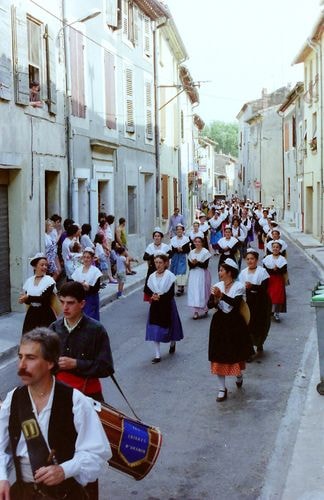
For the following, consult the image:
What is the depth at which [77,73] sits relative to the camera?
691 inches

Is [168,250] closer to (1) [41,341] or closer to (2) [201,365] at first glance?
(2) [201,365]

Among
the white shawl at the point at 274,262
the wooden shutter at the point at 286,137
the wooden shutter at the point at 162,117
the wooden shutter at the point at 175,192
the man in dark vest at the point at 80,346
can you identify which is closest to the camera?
the man in dark vest at the point at 80,346

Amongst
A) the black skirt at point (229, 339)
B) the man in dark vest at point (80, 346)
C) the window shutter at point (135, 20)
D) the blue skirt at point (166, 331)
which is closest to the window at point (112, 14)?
the window shutter at point (135, 20)

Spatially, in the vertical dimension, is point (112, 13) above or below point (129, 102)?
above

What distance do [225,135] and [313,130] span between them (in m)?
87.7

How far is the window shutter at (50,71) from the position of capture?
50.7ft

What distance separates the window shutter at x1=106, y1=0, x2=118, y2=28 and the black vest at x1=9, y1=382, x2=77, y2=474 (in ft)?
58.2

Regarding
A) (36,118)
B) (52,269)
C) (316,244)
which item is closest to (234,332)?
(52,269)

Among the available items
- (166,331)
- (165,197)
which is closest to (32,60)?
(166,331)

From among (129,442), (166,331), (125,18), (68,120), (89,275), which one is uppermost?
(125,18)

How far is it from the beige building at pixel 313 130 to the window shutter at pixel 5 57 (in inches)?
620

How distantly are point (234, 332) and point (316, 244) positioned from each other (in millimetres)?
21245

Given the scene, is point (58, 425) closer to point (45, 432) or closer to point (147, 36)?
point (45, 432)

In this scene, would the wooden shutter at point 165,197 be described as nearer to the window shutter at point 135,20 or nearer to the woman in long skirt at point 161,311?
the window shutter at point 135,20
